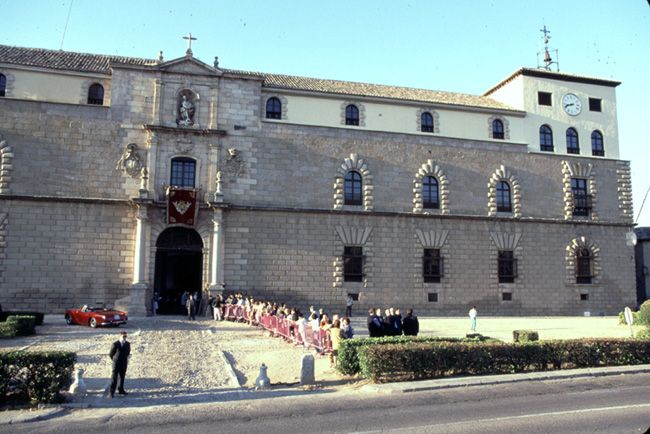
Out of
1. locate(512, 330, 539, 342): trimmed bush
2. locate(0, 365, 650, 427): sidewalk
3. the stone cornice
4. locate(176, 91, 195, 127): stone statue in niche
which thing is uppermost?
locate(176, 91, 195, 127): stone statue in niche

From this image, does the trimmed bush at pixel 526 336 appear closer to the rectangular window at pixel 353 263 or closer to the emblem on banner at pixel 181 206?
the rectangular window at pixel 353 263

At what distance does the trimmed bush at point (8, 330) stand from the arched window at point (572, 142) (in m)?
35.9

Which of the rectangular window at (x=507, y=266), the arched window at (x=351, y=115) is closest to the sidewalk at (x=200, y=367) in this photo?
the rectangular window at (x=507, y=266)

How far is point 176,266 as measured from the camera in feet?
132

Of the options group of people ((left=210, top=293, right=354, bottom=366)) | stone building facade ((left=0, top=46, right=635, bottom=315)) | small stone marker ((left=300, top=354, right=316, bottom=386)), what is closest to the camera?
small stone marker ((left=300, top=354, right=316, bottom=386))

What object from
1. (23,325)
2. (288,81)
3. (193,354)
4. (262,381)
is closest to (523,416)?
(262,381)

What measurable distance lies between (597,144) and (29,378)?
3966cm

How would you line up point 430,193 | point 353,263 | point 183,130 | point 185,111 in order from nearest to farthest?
point 183,130 → point 185,111 → point 353,263 → point 430,193

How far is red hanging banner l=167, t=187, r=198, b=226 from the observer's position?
31.8 metres

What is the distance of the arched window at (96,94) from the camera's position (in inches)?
1298

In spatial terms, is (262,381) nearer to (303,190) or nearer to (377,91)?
(303,190)

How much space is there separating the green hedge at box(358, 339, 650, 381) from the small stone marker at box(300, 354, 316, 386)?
150 cm

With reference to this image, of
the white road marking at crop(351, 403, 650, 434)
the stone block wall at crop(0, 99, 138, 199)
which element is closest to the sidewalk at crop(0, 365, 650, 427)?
the white road marking at crop(351, 403, 650, 434)

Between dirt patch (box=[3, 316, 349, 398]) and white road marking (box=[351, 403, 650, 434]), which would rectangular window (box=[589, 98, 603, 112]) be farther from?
white road marking (box=[351, 403, 650, 434])
